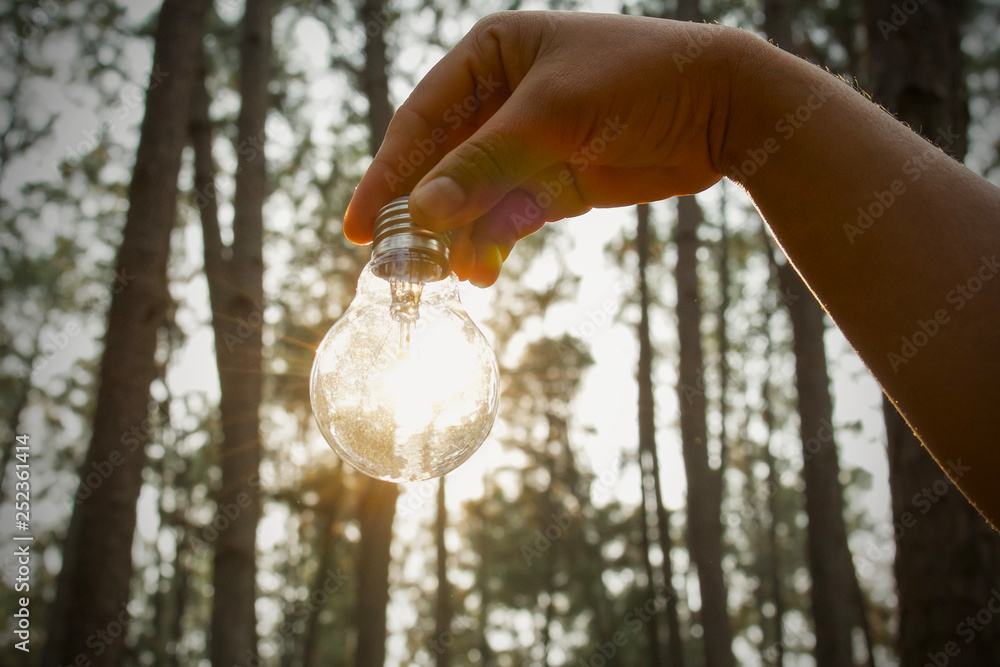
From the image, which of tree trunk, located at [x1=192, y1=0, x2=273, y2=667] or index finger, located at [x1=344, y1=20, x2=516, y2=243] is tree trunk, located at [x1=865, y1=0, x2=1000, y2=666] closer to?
index finger, located at [x1=344, y1=20, x2=516, y2=243]

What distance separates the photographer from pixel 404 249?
1402 millimetres

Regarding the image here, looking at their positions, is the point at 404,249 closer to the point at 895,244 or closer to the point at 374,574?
the point at 895,244

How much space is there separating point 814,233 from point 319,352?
3.72 ft

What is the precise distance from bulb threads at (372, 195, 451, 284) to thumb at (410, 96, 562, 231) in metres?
0.06

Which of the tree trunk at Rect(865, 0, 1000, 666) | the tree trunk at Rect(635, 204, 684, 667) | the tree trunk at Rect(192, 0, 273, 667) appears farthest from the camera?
the tree trunk at Rect(635, 204, 684, 667)

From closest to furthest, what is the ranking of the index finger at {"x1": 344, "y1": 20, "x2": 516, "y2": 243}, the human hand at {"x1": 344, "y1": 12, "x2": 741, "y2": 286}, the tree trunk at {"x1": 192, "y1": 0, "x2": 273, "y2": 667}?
the human hand at {"x1": 344, "y1": 12, "x2": 741, "y2": 286}, the index finger at {"x1": 344, "y1": 20, "x2": 516, "y2": 243}, the tree trunk at {"x1": 192, "y1": 0, "x2": 273, "y2": 667}

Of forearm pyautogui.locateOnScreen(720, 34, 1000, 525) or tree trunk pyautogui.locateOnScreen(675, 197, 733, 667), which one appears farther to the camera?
tree trunk pyautogui.locateOnScreen(675, 197, 733, 667)

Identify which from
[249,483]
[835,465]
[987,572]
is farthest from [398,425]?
[835,465]

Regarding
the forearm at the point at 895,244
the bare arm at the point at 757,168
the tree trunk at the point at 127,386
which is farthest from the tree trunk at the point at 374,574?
the forearm at the point at 895,244

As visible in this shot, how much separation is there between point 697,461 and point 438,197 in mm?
8932

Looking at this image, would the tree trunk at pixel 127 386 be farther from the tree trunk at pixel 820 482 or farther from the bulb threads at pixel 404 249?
the tree trunk at pixel 820 482

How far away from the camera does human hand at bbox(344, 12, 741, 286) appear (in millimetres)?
1147

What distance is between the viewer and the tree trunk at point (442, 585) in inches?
528

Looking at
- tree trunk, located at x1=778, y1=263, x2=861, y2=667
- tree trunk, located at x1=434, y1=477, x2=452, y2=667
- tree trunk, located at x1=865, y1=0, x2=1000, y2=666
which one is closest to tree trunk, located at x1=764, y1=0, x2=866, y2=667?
tree trunk, located at x1=778, y1=263, x2=861, y2=667
